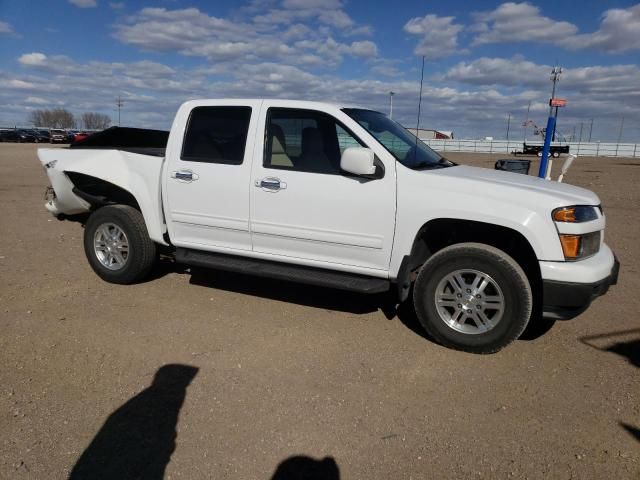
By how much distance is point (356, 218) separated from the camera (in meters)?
4.23

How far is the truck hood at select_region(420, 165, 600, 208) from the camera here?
376 cm

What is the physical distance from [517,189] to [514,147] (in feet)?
195

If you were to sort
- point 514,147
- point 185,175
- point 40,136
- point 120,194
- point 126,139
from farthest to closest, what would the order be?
point 514,147 < point 40,136 < point 126,139 < point 120,194 < point 185,175

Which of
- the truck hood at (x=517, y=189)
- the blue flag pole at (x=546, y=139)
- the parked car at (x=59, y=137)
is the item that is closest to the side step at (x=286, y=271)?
the truck hood at (x=517, y=189)

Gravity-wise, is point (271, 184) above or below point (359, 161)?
below

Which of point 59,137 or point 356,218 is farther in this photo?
point 59,137

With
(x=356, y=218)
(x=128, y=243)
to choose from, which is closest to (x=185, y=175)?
(x=128, y=243)

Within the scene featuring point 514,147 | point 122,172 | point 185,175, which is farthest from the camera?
point 514,147

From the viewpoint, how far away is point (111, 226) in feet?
18.0

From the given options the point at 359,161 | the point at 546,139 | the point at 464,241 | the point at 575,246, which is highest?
the point at 546,139

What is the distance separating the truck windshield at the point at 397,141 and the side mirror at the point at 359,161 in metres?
0.36

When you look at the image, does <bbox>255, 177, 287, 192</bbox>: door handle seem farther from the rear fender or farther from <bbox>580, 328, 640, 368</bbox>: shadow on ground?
<bbox>580, 328, 640, 368</bbox>: shadow on ground

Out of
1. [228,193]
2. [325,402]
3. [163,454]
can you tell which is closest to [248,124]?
[228,193]

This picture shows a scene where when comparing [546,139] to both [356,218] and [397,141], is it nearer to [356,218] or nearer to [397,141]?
[397,141]
